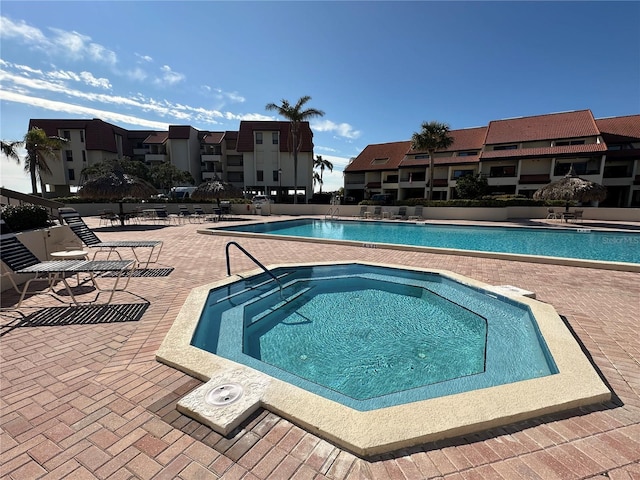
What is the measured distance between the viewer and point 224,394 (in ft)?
8.16

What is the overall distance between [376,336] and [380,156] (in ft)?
126

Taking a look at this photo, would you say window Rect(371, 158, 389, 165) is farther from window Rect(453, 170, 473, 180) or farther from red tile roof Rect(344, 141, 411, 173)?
window Rect(453, 170, 473, 180)

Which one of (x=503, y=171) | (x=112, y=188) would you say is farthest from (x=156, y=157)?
(x=503, y=171)

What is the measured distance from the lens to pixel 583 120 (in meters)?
29.4

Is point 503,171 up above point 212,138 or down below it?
below

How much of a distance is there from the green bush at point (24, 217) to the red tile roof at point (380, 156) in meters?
35.1

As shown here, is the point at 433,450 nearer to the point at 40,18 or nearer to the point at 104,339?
the point at 104,339

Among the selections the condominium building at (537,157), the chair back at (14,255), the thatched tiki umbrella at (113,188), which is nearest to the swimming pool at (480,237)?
the thatched tiki umbrella at (113,188)

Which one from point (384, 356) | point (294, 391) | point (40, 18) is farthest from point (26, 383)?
point (40, 18)

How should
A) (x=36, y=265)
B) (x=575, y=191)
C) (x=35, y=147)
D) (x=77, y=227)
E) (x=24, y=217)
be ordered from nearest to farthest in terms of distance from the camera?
1. (x=36, y=265)
2. (x=24, y=217)
3. (x=77, y=227)
4. (x=575, y=191)
5. (x=35, y=147)

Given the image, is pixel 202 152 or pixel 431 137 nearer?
pixel 431 137

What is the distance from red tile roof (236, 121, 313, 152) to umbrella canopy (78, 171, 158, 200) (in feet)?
64.5

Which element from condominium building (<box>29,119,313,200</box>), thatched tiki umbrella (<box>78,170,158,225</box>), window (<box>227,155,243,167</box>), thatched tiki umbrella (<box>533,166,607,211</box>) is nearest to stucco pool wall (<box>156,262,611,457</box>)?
thatched tiki umbrella (<box>78,170,158,225</box>)

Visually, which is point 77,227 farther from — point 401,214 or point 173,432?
point 401,214
